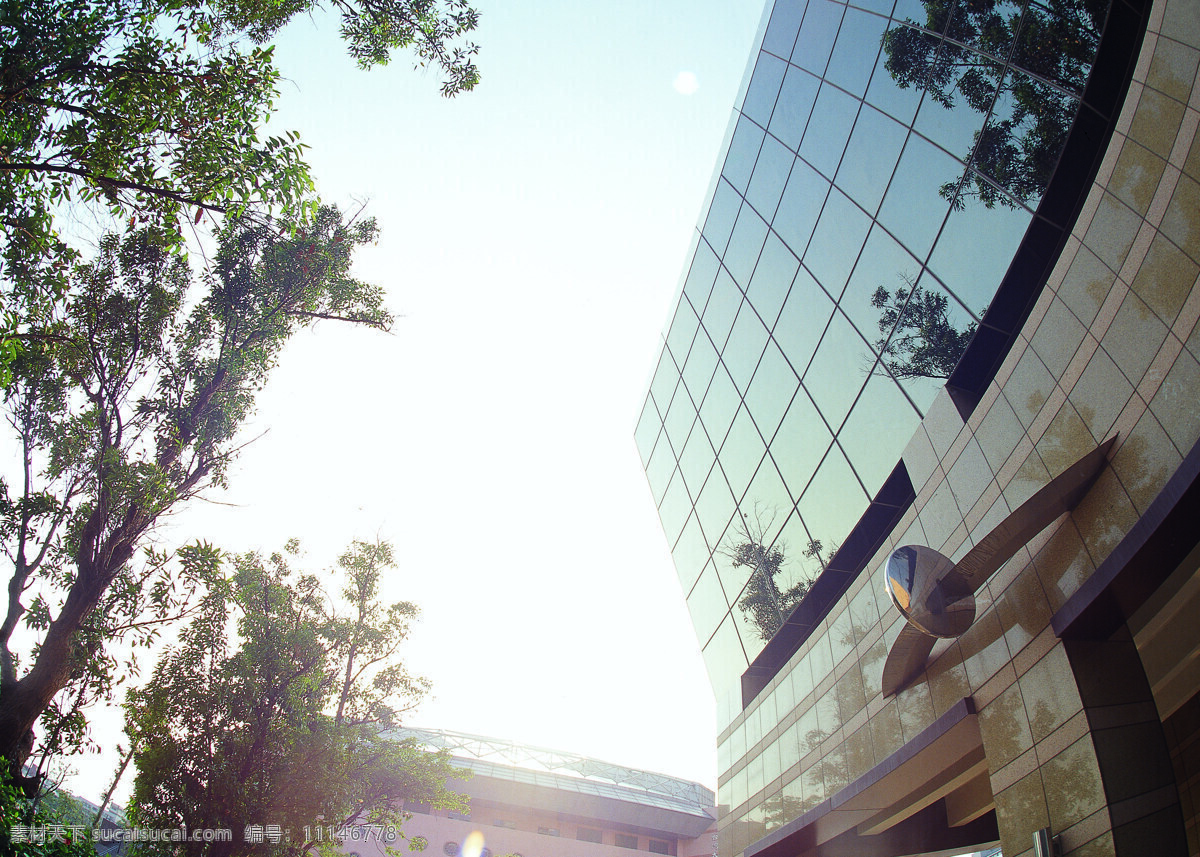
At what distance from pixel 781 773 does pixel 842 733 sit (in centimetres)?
285

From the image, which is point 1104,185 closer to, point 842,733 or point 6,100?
point 842,733

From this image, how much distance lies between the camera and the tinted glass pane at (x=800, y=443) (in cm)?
1192

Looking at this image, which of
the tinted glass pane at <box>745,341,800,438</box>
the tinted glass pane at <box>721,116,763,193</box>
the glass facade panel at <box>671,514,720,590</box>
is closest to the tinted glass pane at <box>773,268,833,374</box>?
the tinted glass pane at <box>745,341,800,438</box>

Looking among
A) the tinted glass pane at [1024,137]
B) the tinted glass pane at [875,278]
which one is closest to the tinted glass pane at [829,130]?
the tinted glass pane at [875,278]

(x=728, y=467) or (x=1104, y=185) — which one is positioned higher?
(x=728, y=467)

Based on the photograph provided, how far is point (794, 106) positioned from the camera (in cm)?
1443

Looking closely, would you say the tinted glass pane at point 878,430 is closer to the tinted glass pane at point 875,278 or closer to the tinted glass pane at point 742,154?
the tinted glass pane at point 875,278

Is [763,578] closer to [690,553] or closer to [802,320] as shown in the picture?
[690,553]

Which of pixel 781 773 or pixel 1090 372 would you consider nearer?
pixel 1090 372

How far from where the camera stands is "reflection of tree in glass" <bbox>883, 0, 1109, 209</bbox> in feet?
25.1

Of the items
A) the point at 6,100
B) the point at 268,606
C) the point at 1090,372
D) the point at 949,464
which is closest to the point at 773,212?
the point at 949,464

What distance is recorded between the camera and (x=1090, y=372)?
6027 mm

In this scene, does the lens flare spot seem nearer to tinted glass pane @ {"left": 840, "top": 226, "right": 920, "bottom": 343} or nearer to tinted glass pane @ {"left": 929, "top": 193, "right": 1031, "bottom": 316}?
tinted glass pane @ {"left": 840, "top": 226, "right": 920, "bottom": 343}

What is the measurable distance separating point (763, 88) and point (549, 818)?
41.0 m
